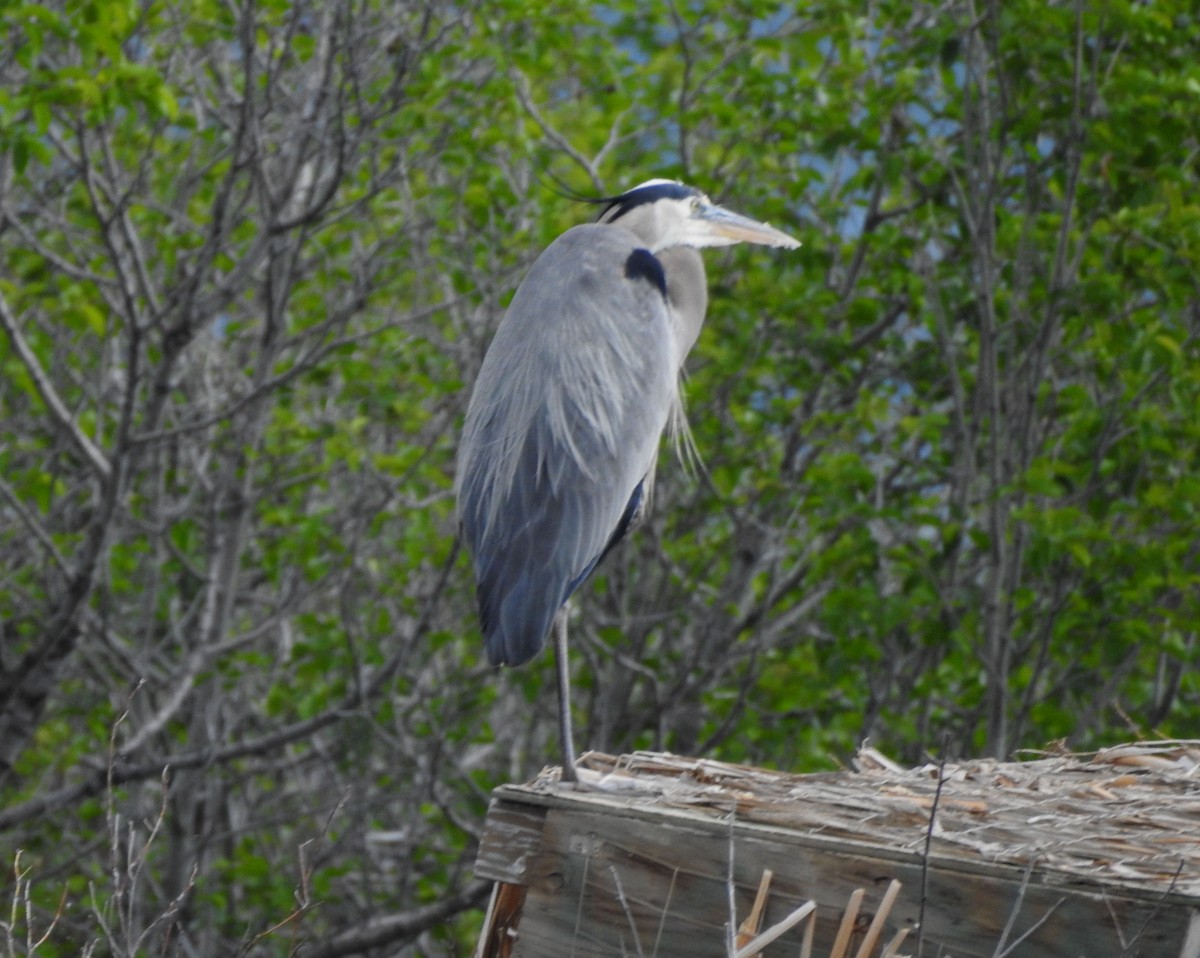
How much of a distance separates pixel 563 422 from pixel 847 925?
1.87 metres

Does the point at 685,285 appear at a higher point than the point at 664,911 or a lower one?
higher

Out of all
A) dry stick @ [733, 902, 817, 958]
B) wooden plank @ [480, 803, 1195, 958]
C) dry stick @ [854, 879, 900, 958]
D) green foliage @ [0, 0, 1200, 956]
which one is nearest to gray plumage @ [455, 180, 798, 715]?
wooden plank @ [480, 803, 1195, 958]

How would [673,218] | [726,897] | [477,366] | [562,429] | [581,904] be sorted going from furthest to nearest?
[477,366]
[673,218]
[562,429]
[581,904]
[726,897]

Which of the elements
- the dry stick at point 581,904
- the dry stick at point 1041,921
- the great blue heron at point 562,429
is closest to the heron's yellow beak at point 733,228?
the great blue heron at point 562,429

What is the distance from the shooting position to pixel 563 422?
398 centimetres

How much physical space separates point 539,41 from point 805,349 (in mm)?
1679

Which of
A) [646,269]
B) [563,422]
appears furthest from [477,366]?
[563,422]

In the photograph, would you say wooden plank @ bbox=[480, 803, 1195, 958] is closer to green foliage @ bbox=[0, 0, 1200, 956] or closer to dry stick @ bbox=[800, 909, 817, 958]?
dry stick @ bbox=[800, 909, 817, 958]

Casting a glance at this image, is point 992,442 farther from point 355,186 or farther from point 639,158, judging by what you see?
point 355,186

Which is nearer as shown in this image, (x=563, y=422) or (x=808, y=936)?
(x=808, y=936)

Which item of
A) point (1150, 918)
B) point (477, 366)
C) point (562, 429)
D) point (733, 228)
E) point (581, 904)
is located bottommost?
point (581, 904)

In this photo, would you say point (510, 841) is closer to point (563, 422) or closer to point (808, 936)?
point (808, 936)

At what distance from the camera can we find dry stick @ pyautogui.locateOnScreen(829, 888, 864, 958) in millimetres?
2314

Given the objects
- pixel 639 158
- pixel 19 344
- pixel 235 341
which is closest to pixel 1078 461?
pixel 639 158
